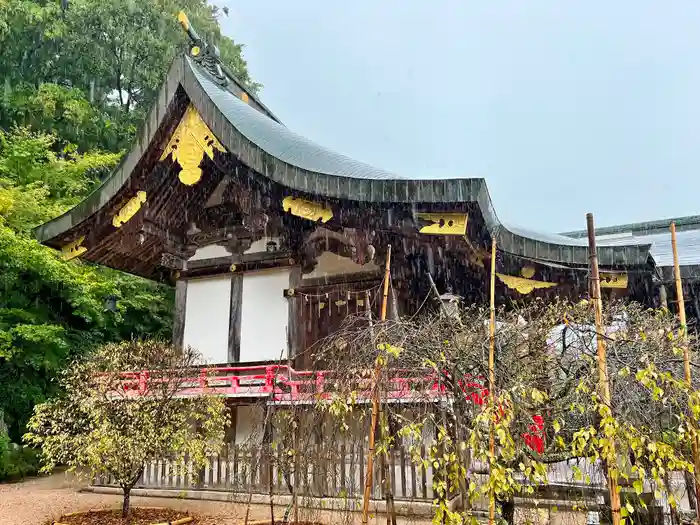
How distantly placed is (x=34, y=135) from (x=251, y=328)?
36.4ft

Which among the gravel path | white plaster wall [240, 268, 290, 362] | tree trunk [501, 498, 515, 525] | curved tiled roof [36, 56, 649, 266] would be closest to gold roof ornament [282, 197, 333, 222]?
curved tiled roof [36, 56, 649, 266]

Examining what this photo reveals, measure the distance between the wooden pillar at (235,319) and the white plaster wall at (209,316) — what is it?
13 cm

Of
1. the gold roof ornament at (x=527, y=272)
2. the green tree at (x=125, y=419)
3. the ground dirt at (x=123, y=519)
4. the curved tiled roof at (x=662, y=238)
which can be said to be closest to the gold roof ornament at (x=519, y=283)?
the gold roof ornament at (x=527, y=272)

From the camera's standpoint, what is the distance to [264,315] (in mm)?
8781

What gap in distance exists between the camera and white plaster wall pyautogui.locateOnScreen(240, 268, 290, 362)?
8602mm

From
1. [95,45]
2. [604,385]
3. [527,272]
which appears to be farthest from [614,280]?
[95,45]

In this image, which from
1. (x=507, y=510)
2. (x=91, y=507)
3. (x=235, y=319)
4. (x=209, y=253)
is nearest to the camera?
(x=507, y=510)

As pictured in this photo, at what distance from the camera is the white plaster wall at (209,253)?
930 cm

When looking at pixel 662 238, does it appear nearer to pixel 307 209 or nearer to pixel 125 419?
pixel 307 209

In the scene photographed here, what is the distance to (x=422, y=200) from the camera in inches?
243

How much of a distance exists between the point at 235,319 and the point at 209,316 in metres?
0.59

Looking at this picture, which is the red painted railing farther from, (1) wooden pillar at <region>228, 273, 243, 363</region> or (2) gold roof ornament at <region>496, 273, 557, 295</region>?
(2) gold roof ornament at <region>496, 273, 557, 295</region>

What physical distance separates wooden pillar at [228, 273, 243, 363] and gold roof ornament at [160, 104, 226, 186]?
5.96ft

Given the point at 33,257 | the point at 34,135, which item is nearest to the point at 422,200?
the point at 33,257
